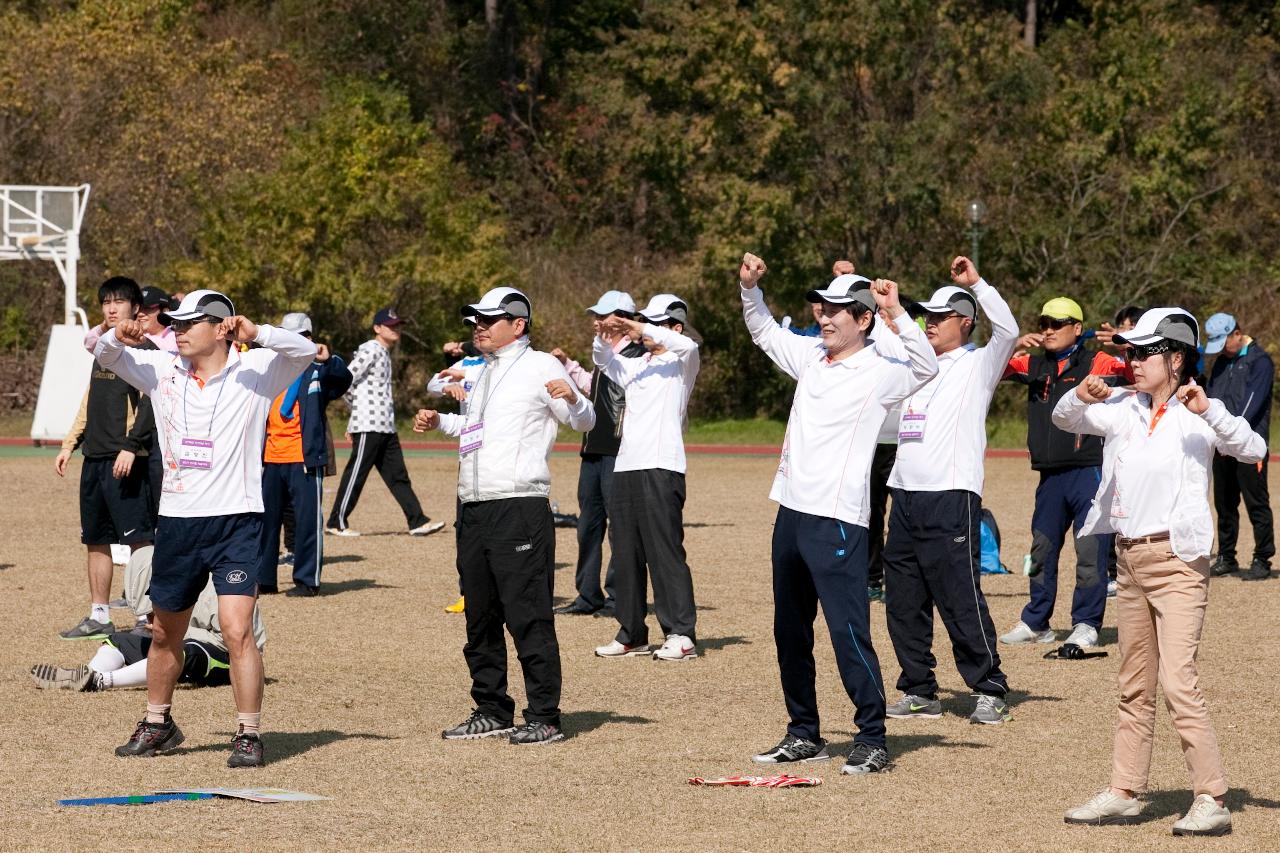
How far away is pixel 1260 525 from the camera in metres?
15.0

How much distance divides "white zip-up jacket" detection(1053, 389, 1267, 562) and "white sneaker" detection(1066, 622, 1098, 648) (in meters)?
3.87

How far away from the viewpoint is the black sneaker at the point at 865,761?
7.78 meters

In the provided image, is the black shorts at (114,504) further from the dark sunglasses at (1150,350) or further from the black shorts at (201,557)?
the dark sunglasses at (1150,350)

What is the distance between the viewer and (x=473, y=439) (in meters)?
8.64

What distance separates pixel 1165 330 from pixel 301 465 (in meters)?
8.23

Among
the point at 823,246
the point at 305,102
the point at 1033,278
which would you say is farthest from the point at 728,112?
the point at 305,102

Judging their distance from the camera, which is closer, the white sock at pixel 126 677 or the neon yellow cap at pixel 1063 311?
the white sock at pixel 126 677

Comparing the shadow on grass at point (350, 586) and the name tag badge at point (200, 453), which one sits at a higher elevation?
the name tag badge at point (200, 453)

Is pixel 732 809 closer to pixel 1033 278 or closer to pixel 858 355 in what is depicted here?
pixel 858 355

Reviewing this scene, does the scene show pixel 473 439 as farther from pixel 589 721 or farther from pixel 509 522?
pixel 589 721

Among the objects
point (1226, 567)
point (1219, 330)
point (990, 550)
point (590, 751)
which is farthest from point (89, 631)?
point (1226, 567)

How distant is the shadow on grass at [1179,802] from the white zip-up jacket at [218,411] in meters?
3.99

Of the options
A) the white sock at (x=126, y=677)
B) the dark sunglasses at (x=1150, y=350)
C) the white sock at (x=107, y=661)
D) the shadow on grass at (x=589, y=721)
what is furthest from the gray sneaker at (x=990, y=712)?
the white sock at (x=107, y=661)

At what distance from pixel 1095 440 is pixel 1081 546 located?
Result: 75 cm
